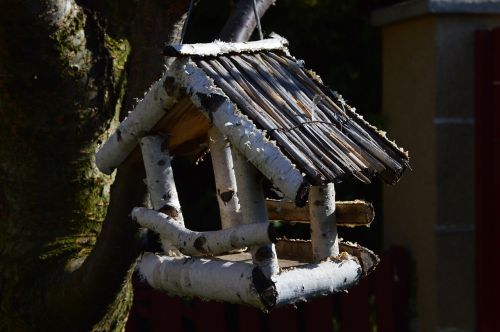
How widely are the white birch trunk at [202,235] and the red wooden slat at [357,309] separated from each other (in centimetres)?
225

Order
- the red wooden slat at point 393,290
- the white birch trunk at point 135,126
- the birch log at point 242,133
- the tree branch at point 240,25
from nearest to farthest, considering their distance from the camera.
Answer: the birch log at point 242,133 < the white birch trunk at point 135,126 < the tree branch at point 240,25 < the red wooden slat at point 393,290

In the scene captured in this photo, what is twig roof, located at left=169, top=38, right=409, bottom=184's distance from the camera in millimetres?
1540

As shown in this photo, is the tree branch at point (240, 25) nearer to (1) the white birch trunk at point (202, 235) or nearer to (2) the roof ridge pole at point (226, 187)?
(2) the roof ridge pole at point (226, 187)

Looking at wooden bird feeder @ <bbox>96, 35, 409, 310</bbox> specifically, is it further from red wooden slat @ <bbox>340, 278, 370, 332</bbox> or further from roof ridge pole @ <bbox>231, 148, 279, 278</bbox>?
red wooden slat @ <bbox>340, 278, 370, 332</bbox>

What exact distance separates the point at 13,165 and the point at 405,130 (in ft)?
7.20

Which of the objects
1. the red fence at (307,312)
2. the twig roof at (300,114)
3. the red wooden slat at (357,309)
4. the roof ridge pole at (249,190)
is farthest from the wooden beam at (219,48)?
the red wooden slat at (357,309)

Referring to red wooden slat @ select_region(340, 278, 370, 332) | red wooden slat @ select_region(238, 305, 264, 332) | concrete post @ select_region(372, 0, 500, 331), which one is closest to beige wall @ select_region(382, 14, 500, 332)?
concrete post @ select_region(372, 0, 500, 331)

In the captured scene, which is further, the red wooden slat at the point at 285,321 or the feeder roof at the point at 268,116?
the red wooden slat at the point at 285,321

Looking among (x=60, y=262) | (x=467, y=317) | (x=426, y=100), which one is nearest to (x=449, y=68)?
(x=426, y=100)

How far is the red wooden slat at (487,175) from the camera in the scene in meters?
3.90

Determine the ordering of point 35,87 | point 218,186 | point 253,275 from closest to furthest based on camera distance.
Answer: point 253,275 < point 218,186 < point 35,87

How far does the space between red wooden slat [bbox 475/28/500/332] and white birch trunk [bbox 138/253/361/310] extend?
2352 mm

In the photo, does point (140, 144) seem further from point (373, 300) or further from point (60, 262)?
point (373, 300)

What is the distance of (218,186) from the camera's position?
192cm
